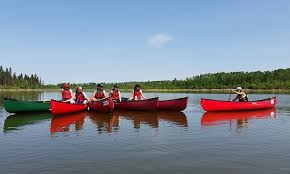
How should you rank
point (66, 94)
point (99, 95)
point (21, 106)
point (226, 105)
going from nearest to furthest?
point (21, 106) → point (66, 94) → point (226, 105) → point (99, 95)

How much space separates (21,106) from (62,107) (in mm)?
3731

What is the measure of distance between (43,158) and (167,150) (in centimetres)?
382

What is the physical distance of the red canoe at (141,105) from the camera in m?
25.3

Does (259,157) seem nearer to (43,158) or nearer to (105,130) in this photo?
(43,158)

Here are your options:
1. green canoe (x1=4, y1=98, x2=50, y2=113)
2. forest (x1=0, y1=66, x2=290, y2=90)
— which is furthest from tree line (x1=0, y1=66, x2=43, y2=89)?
green canoe (x1=4, y1=98, x2=50, y2=113)

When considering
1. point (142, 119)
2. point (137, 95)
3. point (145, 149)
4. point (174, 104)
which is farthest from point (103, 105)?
point (145, 149)

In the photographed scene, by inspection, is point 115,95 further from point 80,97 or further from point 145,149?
point 145,149

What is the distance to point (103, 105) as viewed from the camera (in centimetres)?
2447

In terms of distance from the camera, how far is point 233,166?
9117 millimetres

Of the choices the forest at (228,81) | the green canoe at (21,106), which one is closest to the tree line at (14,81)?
the forest at (228,81)

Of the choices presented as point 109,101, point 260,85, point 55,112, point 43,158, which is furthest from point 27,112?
point 260,85

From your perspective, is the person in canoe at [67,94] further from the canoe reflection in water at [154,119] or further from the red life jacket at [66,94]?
the canoe reflection in water at [154,119]

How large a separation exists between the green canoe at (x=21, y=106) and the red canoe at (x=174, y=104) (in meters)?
8.76

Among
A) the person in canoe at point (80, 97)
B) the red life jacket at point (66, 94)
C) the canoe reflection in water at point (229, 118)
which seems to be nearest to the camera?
the canoe reflection in water at point (229, 118)
